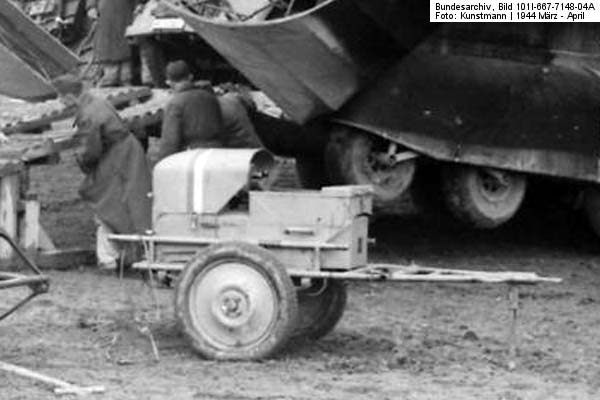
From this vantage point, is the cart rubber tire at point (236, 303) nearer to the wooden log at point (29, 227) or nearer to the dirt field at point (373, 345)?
the dirt field at point (373, 345)

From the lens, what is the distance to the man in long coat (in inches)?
438

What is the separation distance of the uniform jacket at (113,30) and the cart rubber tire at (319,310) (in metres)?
5.66

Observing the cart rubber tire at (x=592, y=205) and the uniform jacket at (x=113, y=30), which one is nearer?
the cart rubber tire at (x=592, y=205)

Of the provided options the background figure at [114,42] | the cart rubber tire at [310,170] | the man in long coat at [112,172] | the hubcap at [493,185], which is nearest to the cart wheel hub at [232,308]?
the man in long coat at [112,172]

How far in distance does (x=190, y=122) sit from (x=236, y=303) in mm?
3564

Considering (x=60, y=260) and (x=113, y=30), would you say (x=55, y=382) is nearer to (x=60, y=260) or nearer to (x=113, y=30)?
(x=60, y=260)

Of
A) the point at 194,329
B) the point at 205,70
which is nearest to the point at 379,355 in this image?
the point at 194,329

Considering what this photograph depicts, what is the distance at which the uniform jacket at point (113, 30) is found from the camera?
1388 centimetres

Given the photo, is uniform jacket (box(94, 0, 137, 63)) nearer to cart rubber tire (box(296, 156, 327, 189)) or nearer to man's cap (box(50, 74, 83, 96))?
cart rubber tire (box(296, 156, 327, 189))

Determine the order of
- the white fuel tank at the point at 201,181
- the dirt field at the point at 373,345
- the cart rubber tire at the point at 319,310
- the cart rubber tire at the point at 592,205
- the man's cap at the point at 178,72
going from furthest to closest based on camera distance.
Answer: the cart rubber tire at the point at 592,205
the man's cap at the point at 178,72
the cart rubber tire at the point at 319,310
the white fuel tank at the point at 201,181
the dirt field at the point at 373,345

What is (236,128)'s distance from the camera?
11625mm

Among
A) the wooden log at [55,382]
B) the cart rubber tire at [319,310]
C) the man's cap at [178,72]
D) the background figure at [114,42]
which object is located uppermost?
the background figure at [114,42]

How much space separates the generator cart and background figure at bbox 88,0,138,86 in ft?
18.1

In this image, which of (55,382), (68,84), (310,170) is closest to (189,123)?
(68,84)
